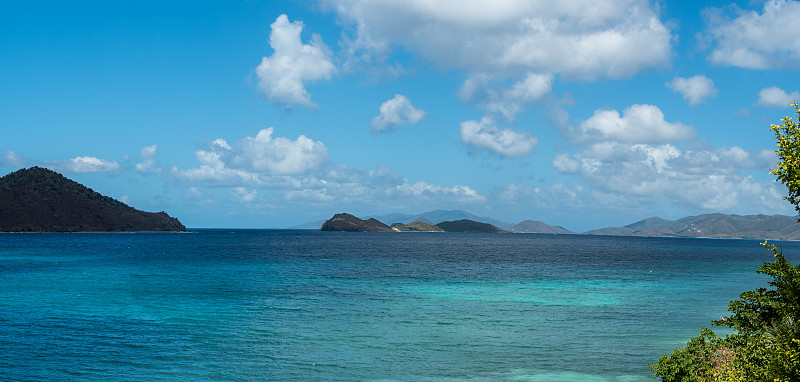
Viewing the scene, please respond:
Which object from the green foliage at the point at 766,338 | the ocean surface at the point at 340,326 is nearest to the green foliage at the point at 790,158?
the green foliage at the point at 766,338

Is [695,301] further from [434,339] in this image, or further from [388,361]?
[388,361]

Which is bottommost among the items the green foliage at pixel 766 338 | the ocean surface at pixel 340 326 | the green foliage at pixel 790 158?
the ocean surface at pixel 340 326

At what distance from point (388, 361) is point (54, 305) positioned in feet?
111

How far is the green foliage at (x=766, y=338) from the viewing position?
1652cm

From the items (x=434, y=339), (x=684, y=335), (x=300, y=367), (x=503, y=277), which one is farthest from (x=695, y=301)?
(x=300, y=367)

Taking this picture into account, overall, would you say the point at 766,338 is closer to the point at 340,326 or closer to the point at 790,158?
the point at 790,158

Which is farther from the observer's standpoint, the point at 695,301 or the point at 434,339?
the point at 695,301

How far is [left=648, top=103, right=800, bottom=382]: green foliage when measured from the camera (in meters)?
16.5

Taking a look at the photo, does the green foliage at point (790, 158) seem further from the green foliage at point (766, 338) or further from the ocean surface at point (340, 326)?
the ocean surface at point (340, 326)

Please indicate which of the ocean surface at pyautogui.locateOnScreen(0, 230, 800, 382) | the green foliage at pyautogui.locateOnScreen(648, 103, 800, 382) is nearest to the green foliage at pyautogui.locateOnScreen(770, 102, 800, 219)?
the green foliage at pyautogui.locateOnScreen(648, 103, 800, 382)

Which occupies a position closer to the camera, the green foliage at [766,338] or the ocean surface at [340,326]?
the green foliage at [766,338]

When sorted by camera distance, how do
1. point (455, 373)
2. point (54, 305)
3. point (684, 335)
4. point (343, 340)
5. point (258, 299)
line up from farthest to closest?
point (258, 299), point (54, 305), point (684, 335), point (343, 340), point (455, 373)

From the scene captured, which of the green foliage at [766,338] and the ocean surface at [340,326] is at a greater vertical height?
the green foliage at [766,338]

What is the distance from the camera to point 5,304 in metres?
47.4
